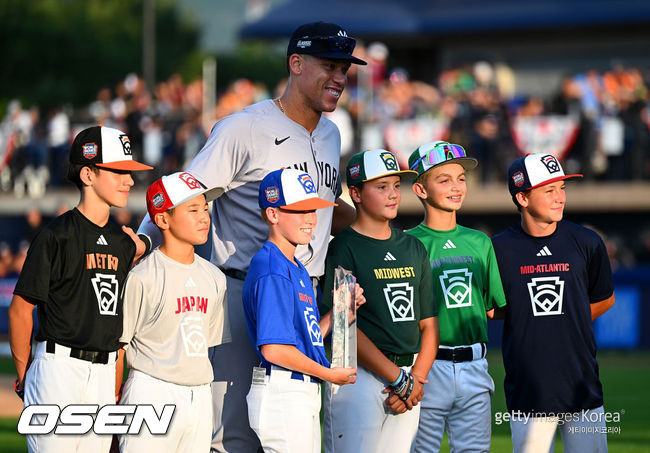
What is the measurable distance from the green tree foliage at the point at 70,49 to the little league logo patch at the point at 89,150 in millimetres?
55810

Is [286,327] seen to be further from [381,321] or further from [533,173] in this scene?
[533,173]

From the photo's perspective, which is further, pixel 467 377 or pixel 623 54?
pixel 623 54

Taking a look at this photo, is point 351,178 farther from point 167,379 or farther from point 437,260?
point 167,379

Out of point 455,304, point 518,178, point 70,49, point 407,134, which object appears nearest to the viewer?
point 455,304

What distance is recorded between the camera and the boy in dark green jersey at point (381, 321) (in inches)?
223

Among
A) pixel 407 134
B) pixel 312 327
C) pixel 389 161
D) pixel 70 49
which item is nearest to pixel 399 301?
pixel 312 327

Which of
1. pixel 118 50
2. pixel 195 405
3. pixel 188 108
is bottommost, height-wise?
pixel 195 405

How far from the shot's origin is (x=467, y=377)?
6004mm

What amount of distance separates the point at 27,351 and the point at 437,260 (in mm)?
2441

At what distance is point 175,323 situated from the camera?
5.39m

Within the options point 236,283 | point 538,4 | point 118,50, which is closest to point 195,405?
point 236,283

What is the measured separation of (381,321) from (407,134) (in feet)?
53.7

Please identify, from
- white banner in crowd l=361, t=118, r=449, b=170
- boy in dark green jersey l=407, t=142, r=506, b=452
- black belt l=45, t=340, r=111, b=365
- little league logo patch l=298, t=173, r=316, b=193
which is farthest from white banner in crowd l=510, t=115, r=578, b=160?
black belt l=45, t=340, r=111, b=365

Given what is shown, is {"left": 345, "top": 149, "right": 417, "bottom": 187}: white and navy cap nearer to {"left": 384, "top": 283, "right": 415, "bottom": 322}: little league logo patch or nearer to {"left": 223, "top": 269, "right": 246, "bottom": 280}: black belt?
{"left": 384, "top": 283, "right": 415, "bottom": 322}: little league logo patch
